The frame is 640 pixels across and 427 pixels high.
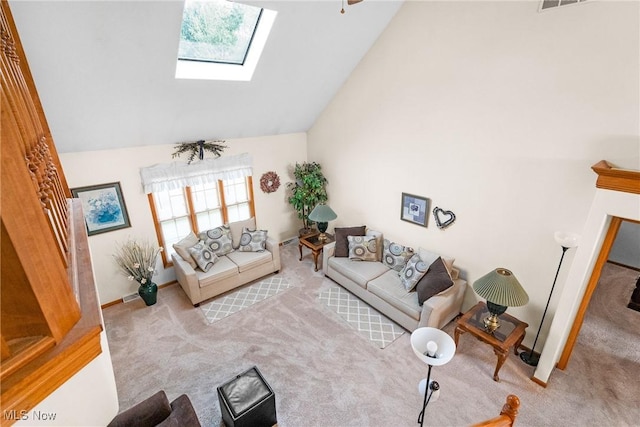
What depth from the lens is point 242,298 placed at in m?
4.51

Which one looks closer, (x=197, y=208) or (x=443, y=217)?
(x=443, y=217)

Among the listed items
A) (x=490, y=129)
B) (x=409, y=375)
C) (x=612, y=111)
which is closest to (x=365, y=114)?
(x=490, y=129)

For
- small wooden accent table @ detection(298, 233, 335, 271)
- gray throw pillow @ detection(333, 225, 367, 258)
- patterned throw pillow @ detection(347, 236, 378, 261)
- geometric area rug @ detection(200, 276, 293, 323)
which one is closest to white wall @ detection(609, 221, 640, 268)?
patterned throw pillow @ detection(347, 236, 378, 261)

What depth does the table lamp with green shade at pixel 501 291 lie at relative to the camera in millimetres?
2832

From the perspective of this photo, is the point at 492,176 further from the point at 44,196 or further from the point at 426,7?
the point at 44,196

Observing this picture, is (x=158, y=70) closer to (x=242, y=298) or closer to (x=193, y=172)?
(x=193, y=172)

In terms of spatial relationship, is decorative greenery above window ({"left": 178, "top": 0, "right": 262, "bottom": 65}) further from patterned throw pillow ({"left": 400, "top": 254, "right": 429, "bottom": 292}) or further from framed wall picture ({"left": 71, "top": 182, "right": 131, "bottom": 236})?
patterned throw pillow ({"left": 400, "top": 254, "right": 429, "bottom": 292})

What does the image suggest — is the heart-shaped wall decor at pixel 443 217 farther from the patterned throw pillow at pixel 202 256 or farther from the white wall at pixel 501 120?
the patterned throw pillow at pixel 202 256

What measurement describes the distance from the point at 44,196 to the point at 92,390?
63 cm

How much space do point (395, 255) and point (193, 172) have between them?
3.50 metres

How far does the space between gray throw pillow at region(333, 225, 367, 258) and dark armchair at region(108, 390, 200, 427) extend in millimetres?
2936

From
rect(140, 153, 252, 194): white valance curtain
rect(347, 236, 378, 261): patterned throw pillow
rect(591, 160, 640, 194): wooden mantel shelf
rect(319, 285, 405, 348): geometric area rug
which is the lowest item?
rect(319, 285, 405, 348): geometric area rug

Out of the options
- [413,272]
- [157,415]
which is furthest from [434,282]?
[157,415]

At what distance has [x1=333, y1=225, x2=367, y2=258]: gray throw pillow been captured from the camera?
4.80 meters
